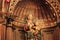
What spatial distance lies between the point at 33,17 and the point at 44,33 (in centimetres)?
111

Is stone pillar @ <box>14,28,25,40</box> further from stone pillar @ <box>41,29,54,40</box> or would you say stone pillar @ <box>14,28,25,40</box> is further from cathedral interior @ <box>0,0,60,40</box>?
stone pillar @ <box>41,29,54,40</box>

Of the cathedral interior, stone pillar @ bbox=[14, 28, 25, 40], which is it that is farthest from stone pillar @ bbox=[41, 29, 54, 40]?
stone pillar @ bbox=[14, 28, 25, 40]

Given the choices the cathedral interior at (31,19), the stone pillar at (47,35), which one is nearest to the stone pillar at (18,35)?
the cathedral interior at (31,19)

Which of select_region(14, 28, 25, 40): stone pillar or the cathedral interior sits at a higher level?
the cathedral interior

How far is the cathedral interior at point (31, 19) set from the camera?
12.5 meters

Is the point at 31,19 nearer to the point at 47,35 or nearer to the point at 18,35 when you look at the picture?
the point at 18,35

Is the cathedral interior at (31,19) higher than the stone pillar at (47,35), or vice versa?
the cathedral interior at (31,19)

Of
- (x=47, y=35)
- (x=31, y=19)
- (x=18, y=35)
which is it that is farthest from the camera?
(x=47, y=35)

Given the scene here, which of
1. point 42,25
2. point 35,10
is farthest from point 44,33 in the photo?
point 35,10

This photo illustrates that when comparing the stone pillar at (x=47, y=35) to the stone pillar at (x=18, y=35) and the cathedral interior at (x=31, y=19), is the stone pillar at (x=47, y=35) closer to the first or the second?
the cathedral interior at (x=31, y=19)

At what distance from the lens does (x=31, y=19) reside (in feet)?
44.0

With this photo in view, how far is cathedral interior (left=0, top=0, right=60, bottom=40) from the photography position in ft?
41.0

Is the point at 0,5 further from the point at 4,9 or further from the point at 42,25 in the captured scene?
the point at 42,25

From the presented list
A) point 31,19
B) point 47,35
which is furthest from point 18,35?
point 47,35
